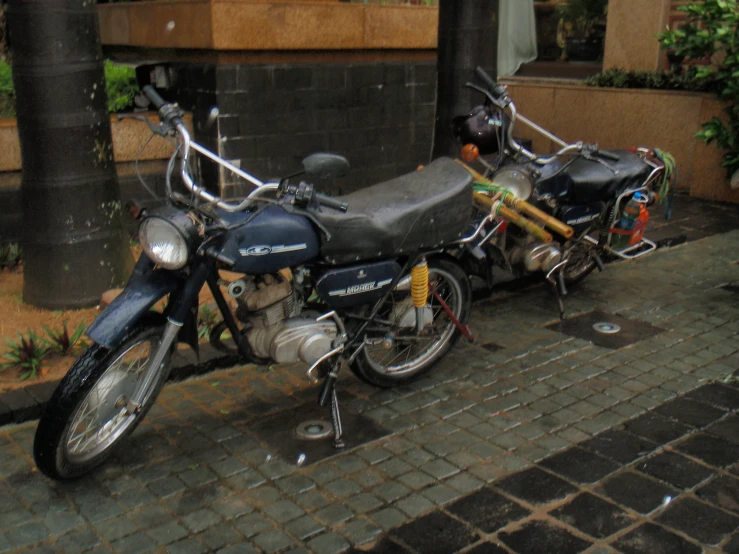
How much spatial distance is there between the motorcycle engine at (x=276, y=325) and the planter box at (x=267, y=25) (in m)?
4.18

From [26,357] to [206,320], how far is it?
44.8 inches

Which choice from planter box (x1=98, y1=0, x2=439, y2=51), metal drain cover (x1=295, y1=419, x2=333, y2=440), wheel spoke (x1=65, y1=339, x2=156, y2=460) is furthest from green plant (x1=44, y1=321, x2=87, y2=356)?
planter box (x1=98, y1=0, x2=439, y2=51)

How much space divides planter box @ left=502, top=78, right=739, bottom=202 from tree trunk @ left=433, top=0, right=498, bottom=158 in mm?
3909

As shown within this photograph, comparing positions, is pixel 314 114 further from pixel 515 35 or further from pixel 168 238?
pixel 515 35

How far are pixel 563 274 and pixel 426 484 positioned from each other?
3.04 m

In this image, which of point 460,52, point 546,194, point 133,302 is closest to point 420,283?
point 133,302

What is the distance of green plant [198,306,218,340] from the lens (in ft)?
18.0

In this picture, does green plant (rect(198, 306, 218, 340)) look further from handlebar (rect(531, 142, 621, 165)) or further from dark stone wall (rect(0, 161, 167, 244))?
handlebar (rect(531, 142, 621, 165))

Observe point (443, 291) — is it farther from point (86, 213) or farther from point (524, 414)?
point (86, 213)

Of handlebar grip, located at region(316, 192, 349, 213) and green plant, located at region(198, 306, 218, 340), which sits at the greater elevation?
handlebar grip, located at region(316, 192, 349, 213)

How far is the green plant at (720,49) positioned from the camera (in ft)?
30.1

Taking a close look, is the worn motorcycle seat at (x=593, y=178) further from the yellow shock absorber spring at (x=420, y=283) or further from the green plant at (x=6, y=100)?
the green plant at (x=6, y=100)

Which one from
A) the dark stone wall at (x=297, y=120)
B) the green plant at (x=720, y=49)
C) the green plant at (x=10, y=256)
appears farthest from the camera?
the green plant at (x=720, y=49)

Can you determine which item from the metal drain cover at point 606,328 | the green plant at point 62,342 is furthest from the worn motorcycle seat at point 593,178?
the green plant at point 62,342
